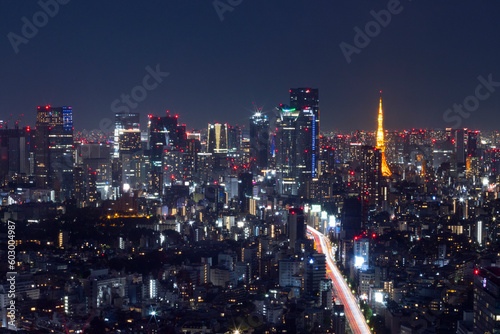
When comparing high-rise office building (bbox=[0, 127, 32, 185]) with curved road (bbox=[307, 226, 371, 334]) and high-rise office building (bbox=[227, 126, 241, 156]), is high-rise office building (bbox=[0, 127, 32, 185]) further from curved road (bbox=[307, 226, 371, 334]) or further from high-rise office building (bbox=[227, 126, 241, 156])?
curved road (bbox=[307, 226, 371, 334])

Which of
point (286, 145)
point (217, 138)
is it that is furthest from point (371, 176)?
point (217, 138)

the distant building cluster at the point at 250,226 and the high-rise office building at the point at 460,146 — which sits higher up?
the high-rise office building at the point at 460,146

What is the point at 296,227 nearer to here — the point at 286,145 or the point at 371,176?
the point at 371,176

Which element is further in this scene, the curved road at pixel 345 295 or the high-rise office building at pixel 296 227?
the high-rise office building at pixel 296 227

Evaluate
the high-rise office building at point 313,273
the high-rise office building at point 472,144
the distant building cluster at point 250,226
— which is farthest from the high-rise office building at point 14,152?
the high-rise office building at point 472,144

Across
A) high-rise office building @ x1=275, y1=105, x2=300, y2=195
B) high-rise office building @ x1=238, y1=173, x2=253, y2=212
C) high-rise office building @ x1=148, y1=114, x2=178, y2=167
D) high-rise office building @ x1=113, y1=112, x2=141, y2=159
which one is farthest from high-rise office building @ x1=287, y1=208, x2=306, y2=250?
high-rise office building @ x1=113, y1=112, x2=141, y2=159

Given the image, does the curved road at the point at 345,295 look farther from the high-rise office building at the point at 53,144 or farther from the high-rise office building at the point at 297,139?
the high-rise office building at the point at 53,144
